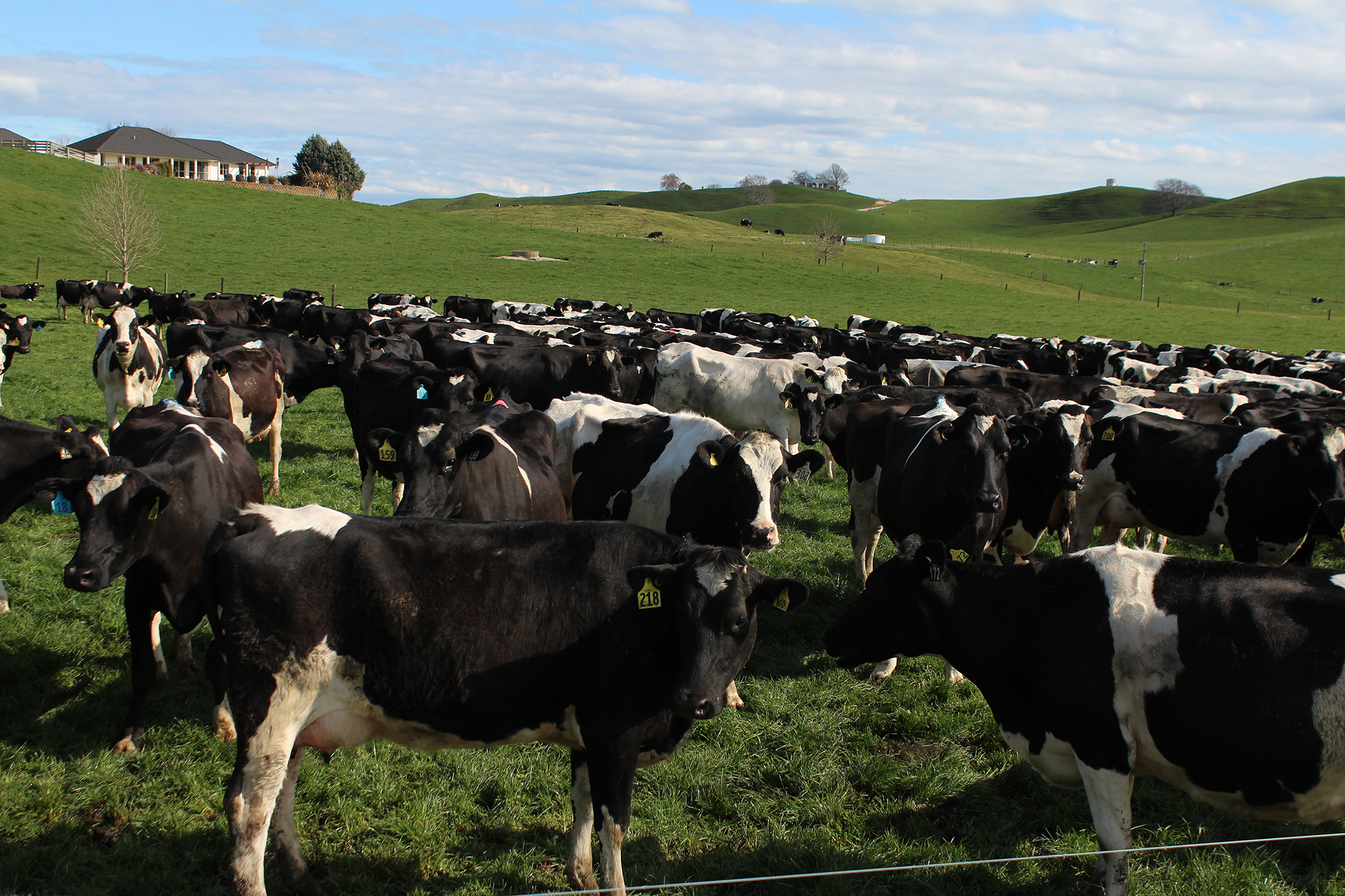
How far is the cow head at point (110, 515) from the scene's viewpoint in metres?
5.21

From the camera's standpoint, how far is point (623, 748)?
412 centimetres

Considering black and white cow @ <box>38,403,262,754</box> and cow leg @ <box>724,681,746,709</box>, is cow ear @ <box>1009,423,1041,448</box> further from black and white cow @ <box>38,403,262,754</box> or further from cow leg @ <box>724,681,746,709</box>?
black and white cow @ <box>38,403,262,754</box>

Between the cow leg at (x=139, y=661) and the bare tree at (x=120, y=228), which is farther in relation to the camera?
the bare tree at (x=120, y=228)

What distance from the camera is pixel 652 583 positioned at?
13.6 feet

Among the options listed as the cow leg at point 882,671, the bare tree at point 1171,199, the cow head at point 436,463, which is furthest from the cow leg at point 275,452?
the bare tree at point 1171,199

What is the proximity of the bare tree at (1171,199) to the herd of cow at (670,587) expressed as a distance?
15149 centimetres

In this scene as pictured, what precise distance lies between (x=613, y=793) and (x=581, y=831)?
61 cm

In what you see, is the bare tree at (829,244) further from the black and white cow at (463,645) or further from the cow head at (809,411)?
the black and white cow at (463,645)

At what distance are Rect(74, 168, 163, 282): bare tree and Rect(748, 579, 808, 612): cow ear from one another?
42.8 meters

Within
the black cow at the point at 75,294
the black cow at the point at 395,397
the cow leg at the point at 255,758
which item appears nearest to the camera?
the cow leg at the point at 255,758

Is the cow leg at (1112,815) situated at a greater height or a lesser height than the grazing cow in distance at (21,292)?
lesser

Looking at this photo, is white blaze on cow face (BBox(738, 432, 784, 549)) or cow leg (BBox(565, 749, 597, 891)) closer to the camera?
cow leg (BBox(565, 749, 597, 891))

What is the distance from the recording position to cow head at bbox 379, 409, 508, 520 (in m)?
6.38

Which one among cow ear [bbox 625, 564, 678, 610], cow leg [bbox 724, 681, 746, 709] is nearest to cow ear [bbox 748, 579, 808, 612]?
cow ear [bbox 625, 564, 678, 610]
